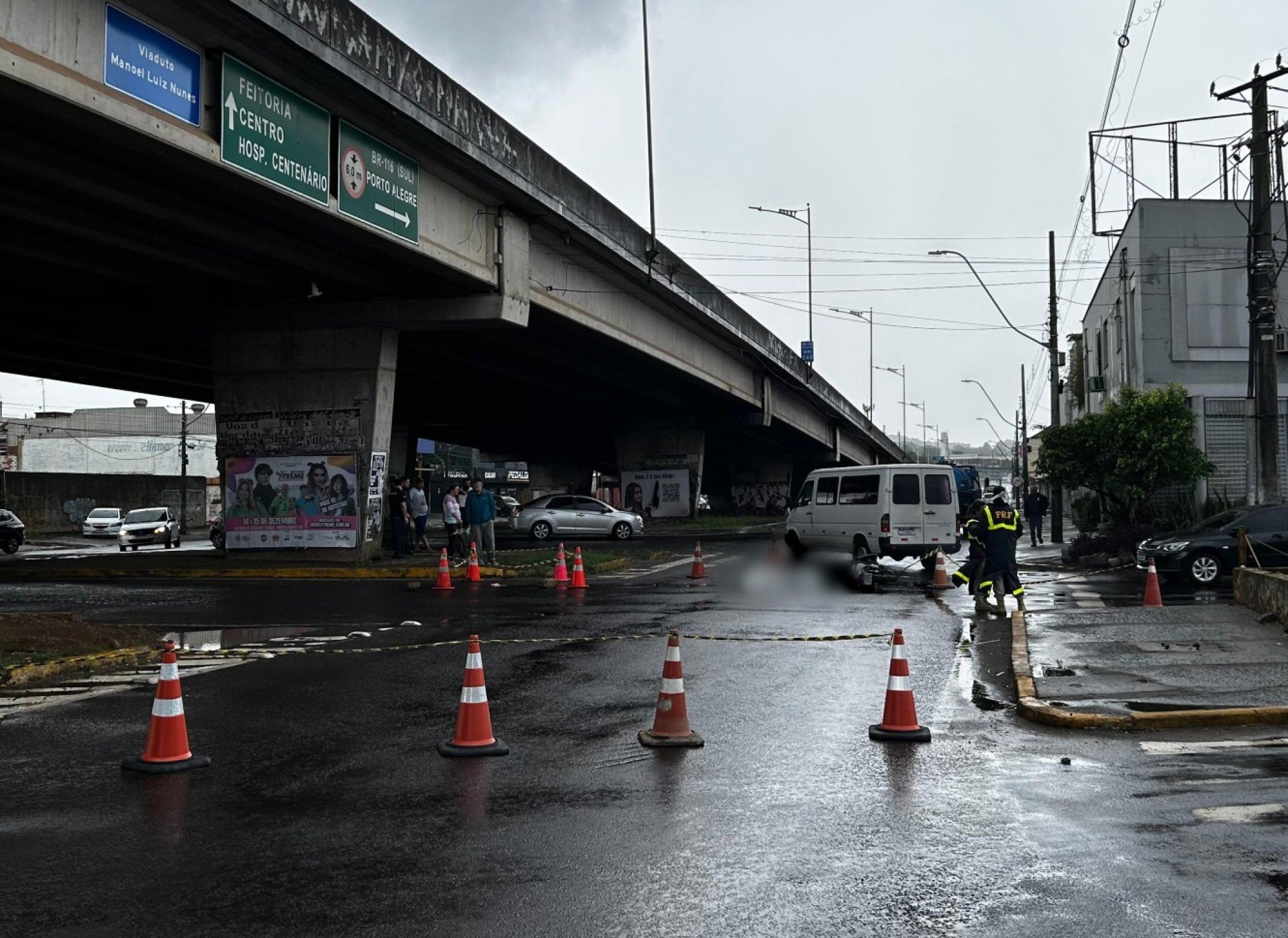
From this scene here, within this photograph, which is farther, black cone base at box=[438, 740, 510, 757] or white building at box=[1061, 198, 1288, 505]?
white building at box=[1061, 198, 1288, 505]

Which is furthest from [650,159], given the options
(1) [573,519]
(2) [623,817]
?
(2) [623,817]

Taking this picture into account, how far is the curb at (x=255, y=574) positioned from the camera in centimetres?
2380

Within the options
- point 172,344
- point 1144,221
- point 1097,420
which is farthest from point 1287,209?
point 172,344

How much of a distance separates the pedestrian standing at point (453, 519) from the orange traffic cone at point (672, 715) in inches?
728

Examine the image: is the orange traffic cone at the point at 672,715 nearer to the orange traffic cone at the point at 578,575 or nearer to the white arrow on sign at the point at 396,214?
the orange traffic cone at the point at 578,575

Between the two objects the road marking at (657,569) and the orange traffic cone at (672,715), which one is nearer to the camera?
the orange traffic cone at (672,715)

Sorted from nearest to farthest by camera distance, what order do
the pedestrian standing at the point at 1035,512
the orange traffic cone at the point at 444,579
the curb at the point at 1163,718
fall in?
the curb at the point at 1163,718
the orange traffic cone at the point at 444,579
the pedestrian standing at the point at 1035,512

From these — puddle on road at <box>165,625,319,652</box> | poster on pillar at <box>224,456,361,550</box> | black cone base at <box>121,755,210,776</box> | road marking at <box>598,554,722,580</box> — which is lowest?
black cone base at <box>121,755,210,776</box>

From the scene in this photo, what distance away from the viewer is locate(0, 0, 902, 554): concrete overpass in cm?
1497

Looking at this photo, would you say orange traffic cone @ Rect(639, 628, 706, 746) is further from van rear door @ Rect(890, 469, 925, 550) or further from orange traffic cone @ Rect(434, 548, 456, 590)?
van rear door @ Rect(890, 469, 925, 550)

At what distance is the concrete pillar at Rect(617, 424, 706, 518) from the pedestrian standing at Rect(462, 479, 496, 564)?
28.7 m

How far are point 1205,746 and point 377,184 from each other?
1581 centimetres

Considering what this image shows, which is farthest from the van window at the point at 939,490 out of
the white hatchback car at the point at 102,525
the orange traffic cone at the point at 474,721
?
the white hatchback car at the point at 102,525

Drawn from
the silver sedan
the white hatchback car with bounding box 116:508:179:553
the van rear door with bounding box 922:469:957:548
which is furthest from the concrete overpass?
the van rear door with bounding box 922:469:957:548
